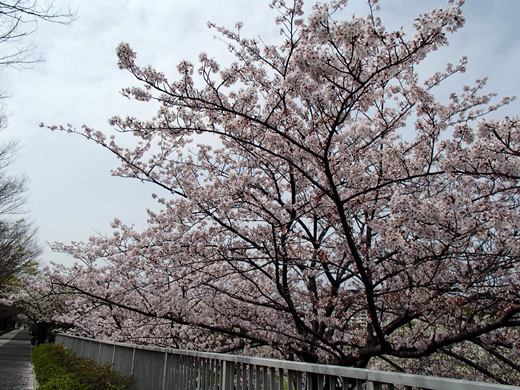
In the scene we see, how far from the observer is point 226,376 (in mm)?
3762

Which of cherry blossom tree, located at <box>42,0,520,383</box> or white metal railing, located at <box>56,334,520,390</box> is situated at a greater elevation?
cherry blossom tree, located at <box>42,0,520,383</box>

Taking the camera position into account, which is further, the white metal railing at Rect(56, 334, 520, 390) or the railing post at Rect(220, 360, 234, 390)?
the railing post at Rect(220, 360, 234, 390)

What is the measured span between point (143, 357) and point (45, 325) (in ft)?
76.8

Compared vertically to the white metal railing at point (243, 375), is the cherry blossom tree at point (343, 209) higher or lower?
higher

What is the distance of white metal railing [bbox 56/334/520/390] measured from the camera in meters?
2.00

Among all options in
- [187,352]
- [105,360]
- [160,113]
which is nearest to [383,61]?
[160,113]

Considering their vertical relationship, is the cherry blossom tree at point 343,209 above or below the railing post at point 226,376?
above

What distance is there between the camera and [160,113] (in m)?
4.84

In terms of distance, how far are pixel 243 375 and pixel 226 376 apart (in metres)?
0.32

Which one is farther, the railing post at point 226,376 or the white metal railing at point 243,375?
the railing post at point 226,376

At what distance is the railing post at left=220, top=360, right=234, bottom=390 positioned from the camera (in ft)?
12.2

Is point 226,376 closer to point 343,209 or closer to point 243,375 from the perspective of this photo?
point 243,375

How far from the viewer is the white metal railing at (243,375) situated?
78.7 inches

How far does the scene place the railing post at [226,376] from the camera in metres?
3.71
